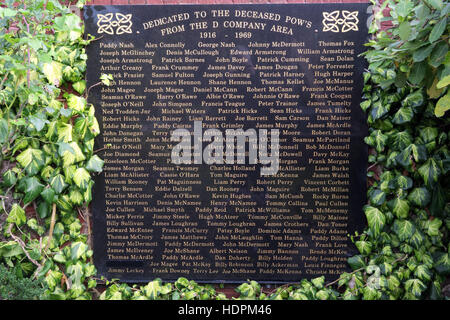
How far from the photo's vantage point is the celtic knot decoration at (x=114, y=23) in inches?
128

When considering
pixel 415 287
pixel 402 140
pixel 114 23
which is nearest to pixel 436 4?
pixel 402 140

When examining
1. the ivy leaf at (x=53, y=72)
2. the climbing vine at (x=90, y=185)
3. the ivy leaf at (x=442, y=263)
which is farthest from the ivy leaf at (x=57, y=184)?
the ivy leaf at (x=442, y=263)

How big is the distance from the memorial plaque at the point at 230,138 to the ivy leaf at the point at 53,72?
0.25 meters

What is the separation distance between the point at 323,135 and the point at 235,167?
841 millimetres

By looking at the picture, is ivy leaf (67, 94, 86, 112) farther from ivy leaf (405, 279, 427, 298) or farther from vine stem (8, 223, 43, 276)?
ivy leaf (405, 279, 427, 298)

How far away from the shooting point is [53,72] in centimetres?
321

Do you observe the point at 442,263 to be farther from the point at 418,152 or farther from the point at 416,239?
the point at 418,152

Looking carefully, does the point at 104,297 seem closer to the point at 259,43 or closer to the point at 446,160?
the point at 259,43

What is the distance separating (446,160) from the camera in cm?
301

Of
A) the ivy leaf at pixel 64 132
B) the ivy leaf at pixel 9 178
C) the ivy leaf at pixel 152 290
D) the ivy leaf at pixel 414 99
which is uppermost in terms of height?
the ivy leaf at pixel 414 99

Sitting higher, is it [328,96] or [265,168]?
[328,96]

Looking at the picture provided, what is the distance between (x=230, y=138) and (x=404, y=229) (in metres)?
1.70

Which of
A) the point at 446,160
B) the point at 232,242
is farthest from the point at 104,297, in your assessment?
the point at 446,160

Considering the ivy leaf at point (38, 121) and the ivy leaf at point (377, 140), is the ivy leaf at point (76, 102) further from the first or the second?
the ivy leaf at point (377, 140)
